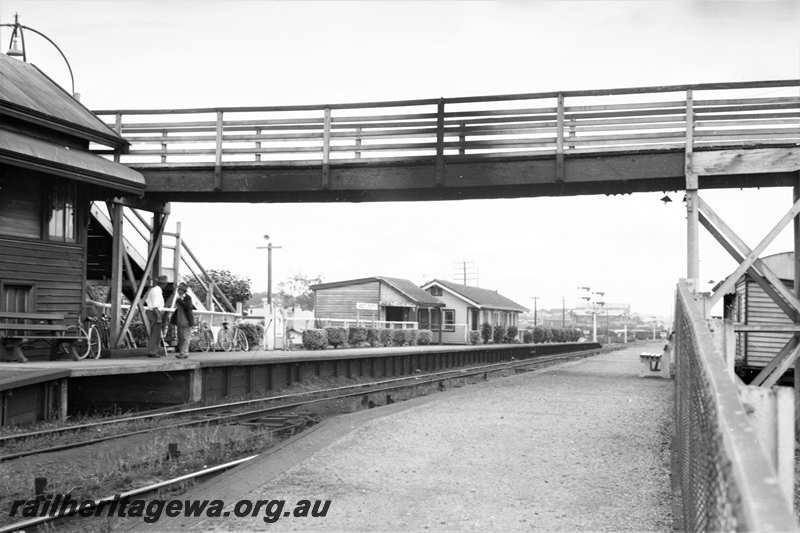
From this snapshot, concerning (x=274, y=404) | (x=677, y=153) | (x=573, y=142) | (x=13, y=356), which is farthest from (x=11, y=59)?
(x=677, y=153)

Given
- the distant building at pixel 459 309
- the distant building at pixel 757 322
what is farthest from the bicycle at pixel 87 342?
the distant building at pixel 459 309

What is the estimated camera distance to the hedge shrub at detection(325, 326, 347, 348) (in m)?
30.3

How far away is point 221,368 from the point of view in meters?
15.4

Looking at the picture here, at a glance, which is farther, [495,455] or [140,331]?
[140,331]

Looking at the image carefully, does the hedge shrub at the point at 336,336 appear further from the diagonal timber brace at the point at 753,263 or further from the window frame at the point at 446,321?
the window frame at the point at 446,321

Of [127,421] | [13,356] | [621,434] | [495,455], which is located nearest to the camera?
[495,455]

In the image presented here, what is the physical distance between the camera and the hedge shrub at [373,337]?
33.9m

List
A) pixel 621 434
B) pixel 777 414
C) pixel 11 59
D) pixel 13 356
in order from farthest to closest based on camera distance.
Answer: pixel 11 59, pixel 13 356, pixel 621 434, pixel 777 414

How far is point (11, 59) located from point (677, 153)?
13.5 m

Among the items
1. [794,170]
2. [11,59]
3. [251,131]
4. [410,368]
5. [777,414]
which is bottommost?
[410,368]

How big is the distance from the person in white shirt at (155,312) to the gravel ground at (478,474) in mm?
5821

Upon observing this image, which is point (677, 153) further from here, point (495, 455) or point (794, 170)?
point (495, 455)

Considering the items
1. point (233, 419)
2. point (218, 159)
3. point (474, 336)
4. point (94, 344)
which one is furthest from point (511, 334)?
point (233, 419)

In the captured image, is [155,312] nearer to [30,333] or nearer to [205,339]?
[30,333]
